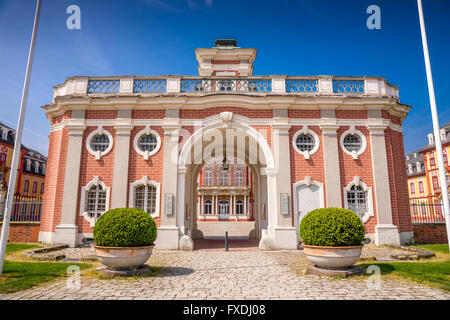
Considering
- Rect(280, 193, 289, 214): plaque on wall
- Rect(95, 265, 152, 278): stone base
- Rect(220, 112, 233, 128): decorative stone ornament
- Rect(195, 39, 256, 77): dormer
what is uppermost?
Rect(195, 39, 256, 77): dormer

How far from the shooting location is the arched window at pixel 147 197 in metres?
13.5

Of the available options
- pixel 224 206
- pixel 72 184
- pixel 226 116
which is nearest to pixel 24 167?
pixel 224 206

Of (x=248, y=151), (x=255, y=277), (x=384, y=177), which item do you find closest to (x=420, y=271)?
(x=255, y=277)

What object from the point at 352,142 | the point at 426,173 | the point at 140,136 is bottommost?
the point at 352,142

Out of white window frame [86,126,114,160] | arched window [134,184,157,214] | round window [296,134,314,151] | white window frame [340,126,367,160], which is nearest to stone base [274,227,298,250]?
round window [296,134,314,151]

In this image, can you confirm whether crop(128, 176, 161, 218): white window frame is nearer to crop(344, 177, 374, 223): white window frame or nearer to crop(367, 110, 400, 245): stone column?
crop(344, 177, 374, 223): white window frame

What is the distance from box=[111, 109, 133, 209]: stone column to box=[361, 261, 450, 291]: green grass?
1044 centimetres

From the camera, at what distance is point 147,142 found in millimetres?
13992

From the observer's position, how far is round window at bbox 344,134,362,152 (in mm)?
13914

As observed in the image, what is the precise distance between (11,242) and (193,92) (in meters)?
11.8

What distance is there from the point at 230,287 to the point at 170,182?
25.3ft

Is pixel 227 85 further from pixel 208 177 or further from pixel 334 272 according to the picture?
pixel 208 177

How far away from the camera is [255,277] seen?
23.6 feet

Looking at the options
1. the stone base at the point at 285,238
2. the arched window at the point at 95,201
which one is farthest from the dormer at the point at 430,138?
the arched window at the point at 95,201
